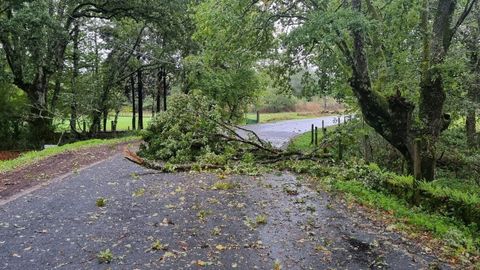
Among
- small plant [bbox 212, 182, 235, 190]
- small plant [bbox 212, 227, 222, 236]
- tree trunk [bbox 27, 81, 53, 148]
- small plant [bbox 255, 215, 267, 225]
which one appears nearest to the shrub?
small plant [bbox 212, 182, 235, 190]

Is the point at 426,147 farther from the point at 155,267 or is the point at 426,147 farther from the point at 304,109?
the point at 304,109

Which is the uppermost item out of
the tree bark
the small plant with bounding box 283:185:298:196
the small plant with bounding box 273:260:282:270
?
the tree bark

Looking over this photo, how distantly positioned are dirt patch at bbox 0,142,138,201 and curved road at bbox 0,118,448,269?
2.37 ft

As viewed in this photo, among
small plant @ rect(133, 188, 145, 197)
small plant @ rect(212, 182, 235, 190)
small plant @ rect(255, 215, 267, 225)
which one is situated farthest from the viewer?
small plant @ rect(212, 182, 235, 190)

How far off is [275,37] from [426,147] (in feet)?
17.5

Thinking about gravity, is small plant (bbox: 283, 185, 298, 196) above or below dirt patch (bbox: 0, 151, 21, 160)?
above

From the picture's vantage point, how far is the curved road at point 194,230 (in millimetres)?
5207

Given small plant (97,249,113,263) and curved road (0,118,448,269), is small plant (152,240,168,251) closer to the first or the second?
curved road (0,118,448,269)

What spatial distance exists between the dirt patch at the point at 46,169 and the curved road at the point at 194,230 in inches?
28.4

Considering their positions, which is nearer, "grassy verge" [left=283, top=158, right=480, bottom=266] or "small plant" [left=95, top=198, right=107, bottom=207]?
"grassy verge" [left=283, top=158, right=480, bottom=266]

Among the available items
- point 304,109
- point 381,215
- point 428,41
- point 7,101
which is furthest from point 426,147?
point 304,109

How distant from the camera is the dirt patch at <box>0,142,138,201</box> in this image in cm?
923

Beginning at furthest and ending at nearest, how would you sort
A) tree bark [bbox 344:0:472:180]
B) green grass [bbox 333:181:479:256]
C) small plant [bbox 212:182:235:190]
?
tree bark [bbox 344:0:472:180] → small plant [bbox 212:182:235:190] → green grass [bbox 333:181:479:256]

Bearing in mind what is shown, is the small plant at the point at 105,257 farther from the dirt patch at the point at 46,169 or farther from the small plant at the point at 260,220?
the dirt patch at the point at 46,169
